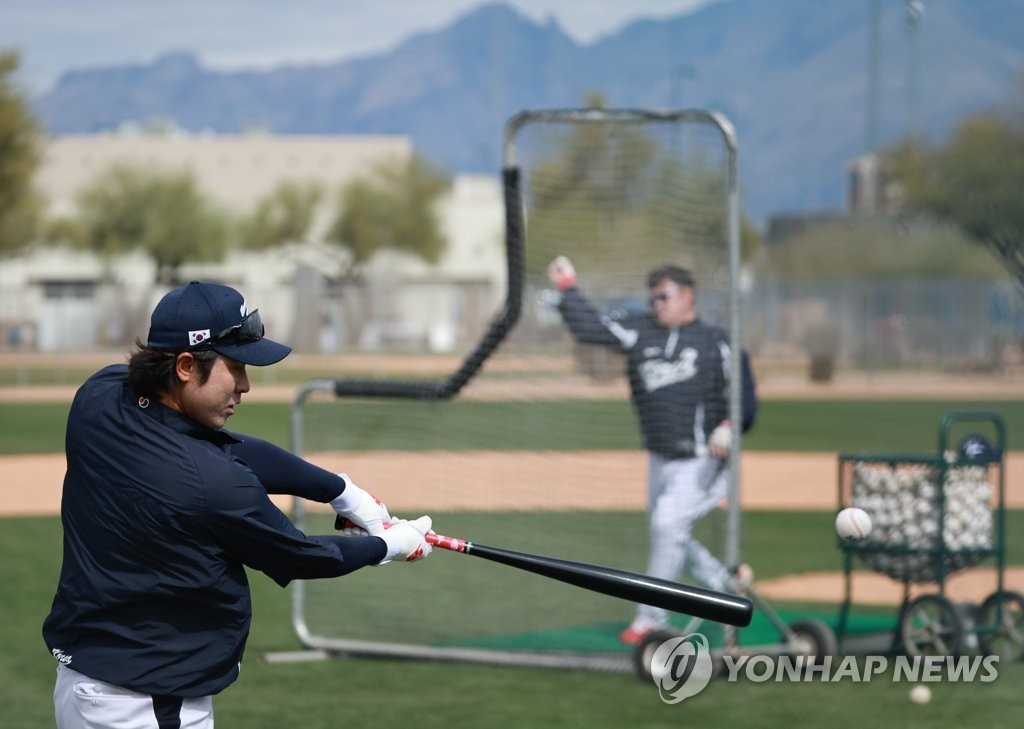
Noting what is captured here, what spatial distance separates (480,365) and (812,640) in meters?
2.41

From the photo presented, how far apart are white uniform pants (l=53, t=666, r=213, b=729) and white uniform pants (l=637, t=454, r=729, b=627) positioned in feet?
15.3

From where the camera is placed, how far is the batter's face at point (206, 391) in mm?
3746

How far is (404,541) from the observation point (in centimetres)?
417

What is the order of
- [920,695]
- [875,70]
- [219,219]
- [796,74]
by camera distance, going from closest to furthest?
[920,695] < [875,70] < [796,74] < [219,219]

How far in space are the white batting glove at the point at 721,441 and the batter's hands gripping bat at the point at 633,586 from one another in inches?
140

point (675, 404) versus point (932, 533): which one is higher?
point (675, 404)

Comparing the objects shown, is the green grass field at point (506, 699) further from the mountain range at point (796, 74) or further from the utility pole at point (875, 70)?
the utility pole at point (875, 70)

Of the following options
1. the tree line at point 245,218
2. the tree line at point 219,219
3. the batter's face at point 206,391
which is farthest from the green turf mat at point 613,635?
the tree line at point 245,218

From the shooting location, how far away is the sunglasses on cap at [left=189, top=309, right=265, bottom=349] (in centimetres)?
373

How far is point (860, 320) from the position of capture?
3856 cm

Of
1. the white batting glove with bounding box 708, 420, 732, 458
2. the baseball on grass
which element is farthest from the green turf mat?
the baseball on grass

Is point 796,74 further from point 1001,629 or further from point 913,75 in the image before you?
point 1001,629

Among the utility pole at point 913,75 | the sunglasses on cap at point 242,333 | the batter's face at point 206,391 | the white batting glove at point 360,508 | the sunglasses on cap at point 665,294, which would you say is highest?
the utility pole at point 913,75

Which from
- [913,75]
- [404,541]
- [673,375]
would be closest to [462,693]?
[673,375]
